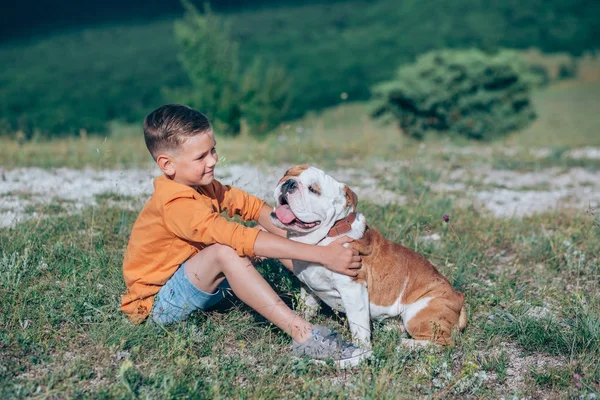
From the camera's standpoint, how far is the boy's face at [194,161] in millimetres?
3324

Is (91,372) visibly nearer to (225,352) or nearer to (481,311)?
(225,352)

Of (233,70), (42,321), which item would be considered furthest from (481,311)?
(233,70)

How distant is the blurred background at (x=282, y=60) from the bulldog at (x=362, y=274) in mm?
7935

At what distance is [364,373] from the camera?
10.2 ft

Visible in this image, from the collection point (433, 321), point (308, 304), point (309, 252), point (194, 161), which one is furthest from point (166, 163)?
point (433, 321)

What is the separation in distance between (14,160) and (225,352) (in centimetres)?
514

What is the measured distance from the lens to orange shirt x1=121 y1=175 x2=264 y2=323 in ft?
10.4

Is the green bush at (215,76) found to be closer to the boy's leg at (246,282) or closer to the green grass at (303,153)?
the green grass at (303,153)

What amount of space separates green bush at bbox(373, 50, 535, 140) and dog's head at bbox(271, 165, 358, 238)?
11182 mm

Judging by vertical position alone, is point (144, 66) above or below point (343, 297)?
below

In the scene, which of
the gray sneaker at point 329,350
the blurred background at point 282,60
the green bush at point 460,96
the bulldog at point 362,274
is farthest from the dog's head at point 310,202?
the green bush at point 460,96

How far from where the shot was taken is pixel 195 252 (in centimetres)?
349

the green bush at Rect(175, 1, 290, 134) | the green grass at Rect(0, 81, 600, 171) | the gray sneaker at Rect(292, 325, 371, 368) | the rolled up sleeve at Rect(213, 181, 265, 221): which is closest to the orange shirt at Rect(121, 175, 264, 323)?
the rolled up sleeve at Rect(213, 181, 265, 221)

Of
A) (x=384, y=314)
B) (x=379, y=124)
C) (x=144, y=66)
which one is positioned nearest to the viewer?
(x=384, y=314)
